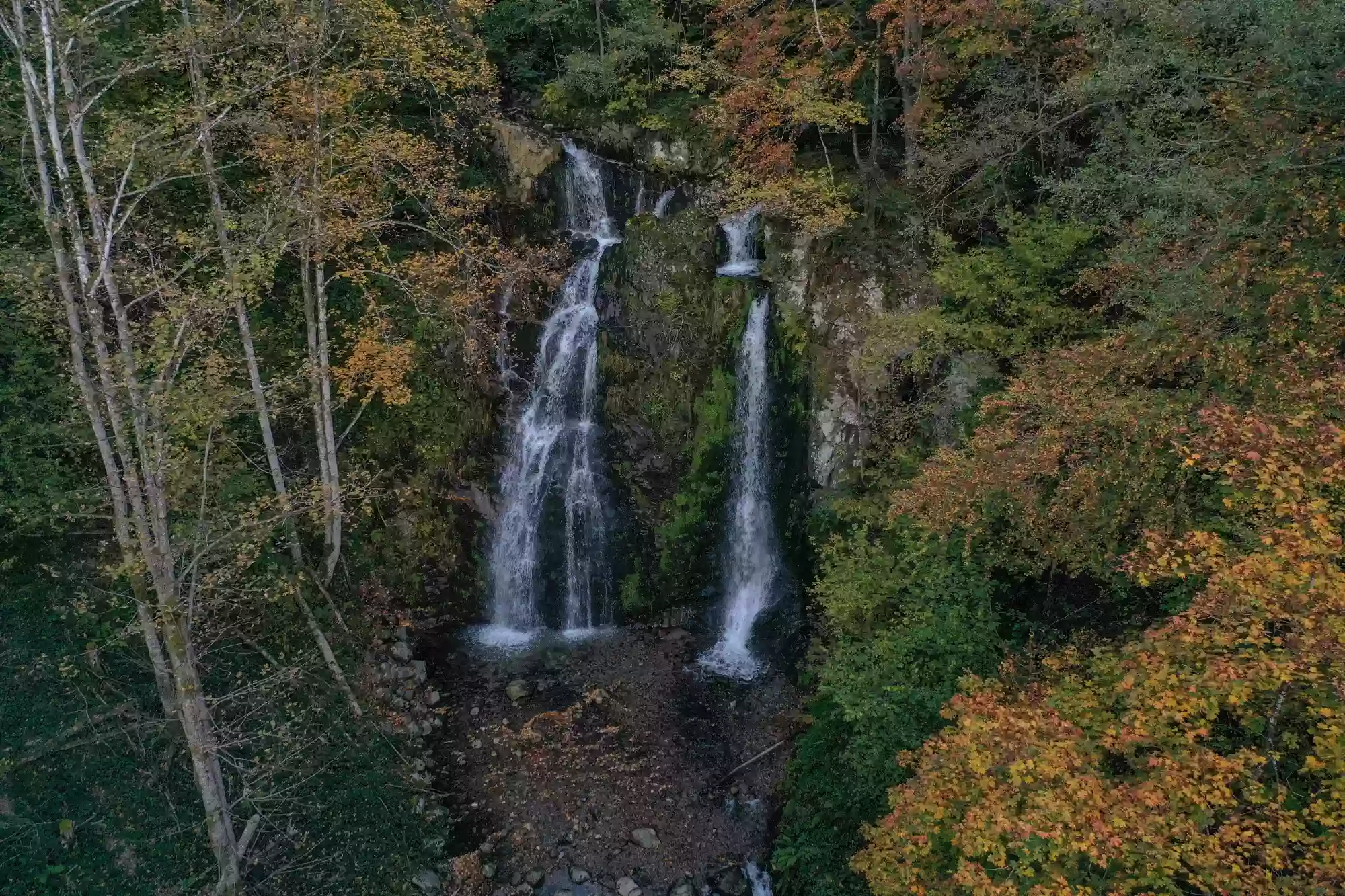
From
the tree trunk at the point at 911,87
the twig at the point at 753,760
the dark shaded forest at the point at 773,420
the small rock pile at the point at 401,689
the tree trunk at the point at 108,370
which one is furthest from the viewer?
the tree trunk at the point at 911,87

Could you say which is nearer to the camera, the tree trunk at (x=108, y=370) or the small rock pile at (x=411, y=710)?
the tree trunk at (x=108, y=370)

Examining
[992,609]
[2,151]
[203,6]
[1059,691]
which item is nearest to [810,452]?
[992,609]

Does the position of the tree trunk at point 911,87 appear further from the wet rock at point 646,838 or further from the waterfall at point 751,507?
the wet rock at point 646,838

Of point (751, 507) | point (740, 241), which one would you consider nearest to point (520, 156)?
point (740, 241)

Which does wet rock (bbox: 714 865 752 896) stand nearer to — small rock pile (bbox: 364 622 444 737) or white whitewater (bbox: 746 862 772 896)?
white whitewater (bbox: 746 862 772 896)

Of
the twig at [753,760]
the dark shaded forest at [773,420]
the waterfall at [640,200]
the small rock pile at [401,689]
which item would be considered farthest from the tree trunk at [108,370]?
the waterfall at [640,200]

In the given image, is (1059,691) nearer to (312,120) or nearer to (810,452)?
(810,452)
